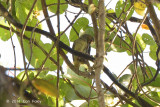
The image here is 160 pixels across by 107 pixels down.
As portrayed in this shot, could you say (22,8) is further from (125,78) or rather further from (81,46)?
(125,78)

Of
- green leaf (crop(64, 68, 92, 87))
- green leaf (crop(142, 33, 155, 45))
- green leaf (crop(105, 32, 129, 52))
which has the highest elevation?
green leaf (crop(142, 33, 155, 45))

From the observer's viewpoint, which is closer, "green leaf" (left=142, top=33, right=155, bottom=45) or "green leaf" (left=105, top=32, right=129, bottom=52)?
"green leaf" (left=105, top=32, right=129, bottom=52)

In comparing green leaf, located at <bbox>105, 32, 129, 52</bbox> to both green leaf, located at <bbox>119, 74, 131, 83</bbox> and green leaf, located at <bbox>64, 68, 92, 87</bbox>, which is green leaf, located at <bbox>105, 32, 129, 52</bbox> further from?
green leaf, located at <bbox>64, 68, 92, 87</bbox>

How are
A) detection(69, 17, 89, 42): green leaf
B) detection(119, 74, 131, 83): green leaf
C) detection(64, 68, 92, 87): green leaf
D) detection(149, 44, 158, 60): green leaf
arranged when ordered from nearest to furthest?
detection(64, 68, 92, 87): green leaf, detection(119, 74, 131, 83): green leaf, detection(69, 17, 89, 42): green leaf, detection(149, 44, 158, 60): green leaf

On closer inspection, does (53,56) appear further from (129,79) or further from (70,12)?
(129,79)

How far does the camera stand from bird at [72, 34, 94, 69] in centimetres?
192

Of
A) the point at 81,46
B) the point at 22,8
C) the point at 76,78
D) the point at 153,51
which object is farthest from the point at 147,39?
the point at 22,8

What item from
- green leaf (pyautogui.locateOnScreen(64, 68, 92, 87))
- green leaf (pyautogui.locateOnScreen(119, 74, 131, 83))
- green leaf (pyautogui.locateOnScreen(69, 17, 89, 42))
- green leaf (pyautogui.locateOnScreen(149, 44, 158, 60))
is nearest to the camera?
green leaf (pyautogui.locateOnScreen(64, 68, 92, 87))

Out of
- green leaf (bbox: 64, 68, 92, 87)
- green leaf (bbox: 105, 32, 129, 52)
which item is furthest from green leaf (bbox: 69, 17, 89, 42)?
green leaf (bbox: 64, 68, 92, 87)

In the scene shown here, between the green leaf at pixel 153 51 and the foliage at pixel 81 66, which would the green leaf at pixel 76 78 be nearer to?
the foliage at pixel 81 66

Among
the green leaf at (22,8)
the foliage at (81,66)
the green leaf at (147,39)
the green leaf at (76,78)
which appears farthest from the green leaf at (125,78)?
the green leaf at (22,8)

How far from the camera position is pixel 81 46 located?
2.10 m

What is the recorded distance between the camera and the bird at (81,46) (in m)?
1.92

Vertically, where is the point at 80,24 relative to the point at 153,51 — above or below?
above
